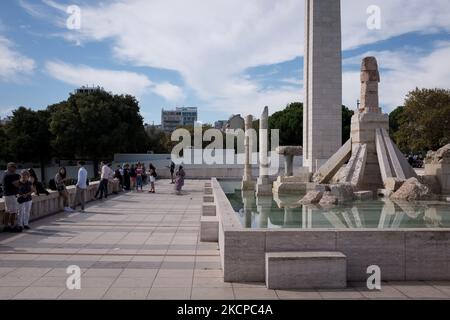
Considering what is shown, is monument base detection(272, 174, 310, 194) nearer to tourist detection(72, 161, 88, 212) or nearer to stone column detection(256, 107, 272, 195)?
stone column detection(256, 107, 272, 195)

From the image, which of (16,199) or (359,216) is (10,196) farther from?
(359,216)

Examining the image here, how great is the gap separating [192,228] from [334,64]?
17281 mm

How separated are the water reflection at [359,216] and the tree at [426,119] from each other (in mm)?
25342

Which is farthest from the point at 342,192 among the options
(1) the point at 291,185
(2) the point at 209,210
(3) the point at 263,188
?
(3) the point at 263,188

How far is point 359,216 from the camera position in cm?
938

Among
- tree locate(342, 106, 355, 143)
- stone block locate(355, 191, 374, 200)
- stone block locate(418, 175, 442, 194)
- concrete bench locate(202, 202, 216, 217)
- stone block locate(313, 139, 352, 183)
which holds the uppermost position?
tree locate(342, 106, 355, 143)

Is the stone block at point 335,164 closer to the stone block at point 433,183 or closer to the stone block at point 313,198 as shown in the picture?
the stone block at point 433,183

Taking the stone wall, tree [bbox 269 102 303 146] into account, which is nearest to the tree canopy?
tree [bbox 269 102 303 146]

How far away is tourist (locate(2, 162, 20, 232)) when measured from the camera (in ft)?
30.0

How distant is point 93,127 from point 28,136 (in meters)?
7.78

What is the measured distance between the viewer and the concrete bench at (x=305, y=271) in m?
5.45

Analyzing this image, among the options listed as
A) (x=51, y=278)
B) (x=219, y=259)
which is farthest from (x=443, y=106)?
(x=51, y=278)

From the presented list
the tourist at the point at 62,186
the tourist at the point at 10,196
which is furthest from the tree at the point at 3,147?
the tourist at the point at 10,196

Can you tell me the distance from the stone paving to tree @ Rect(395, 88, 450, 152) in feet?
94.9
